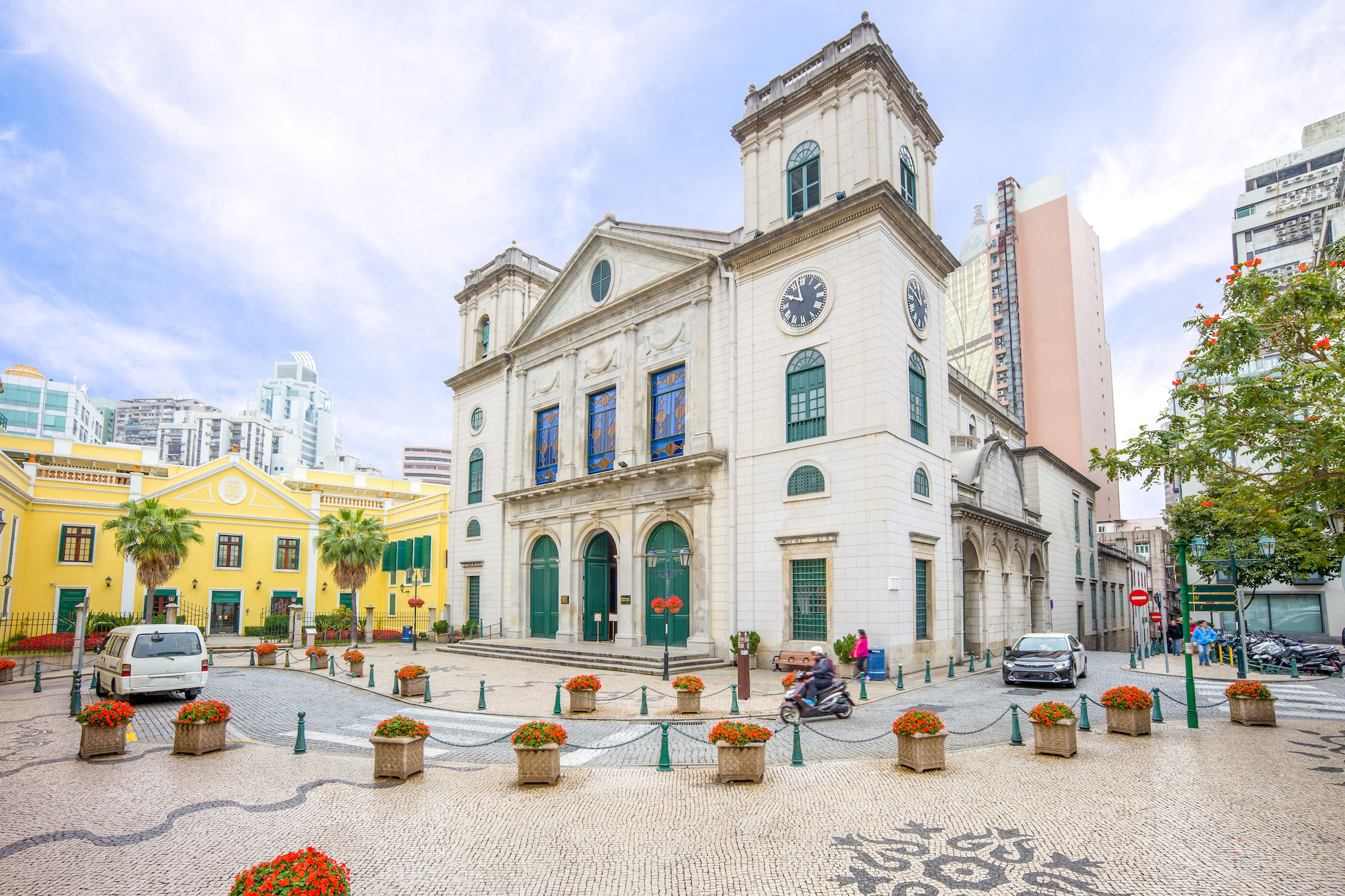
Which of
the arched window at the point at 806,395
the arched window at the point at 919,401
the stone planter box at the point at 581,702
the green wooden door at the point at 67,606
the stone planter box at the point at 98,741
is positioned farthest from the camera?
the green wooden door at the point at 67,606

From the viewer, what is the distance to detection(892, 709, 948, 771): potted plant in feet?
36.4

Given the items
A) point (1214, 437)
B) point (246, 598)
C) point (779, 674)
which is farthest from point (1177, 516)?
point (246, 598)

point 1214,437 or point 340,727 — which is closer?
point 1214,437

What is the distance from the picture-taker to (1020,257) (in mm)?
71375

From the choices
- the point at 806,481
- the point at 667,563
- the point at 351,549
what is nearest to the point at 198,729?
the point at 667,563

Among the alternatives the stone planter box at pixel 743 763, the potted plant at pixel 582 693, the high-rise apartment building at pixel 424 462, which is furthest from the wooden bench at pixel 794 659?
the high-rise apartment building at pixel 424 462

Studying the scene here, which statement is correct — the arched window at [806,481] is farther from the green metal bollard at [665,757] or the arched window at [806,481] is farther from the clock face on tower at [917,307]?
the green metal bollard at [665,757]

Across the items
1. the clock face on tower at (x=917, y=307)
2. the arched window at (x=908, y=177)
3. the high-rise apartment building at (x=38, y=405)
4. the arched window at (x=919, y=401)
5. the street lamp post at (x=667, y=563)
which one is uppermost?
the high-rise apartment building at (x=38, y=405)

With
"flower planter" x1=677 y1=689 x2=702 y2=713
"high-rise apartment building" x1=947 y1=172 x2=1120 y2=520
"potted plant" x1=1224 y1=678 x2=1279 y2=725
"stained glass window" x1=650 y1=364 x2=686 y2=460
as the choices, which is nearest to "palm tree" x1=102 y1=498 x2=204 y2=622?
"stained glass window" x1=650 y1=364 x2=686 y2=460

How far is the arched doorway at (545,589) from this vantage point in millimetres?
32438

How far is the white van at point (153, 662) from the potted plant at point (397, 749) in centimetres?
1006

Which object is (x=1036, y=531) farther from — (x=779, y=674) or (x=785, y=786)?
(x=785, y=786)

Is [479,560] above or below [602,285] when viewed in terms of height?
below

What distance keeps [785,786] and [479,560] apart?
28.5 m
